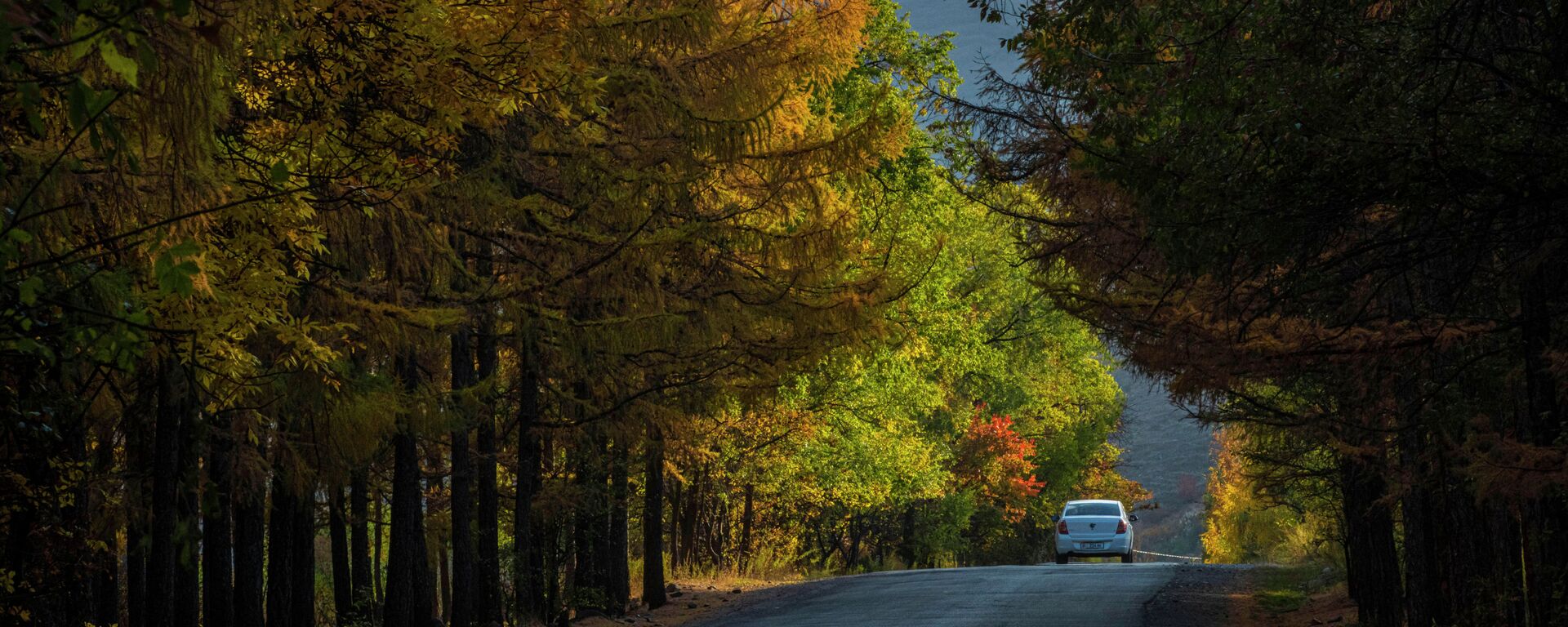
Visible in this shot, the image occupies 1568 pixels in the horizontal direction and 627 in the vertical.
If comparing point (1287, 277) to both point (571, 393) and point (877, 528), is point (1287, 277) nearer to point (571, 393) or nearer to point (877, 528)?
point (571, 393)

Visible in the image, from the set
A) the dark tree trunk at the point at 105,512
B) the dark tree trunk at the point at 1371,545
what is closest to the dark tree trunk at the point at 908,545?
the dark tree trunk at the point at 1371,545

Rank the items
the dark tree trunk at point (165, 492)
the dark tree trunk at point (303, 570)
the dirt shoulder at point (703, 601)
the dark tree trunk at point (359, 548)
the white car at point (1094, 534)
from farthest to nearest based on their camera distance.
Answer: the white car at point (1094, 534)
the dark tree trunk at point (359, 548)
the dirt shoulder at point (703, 601)
the dark tree trunk at point (303, 570)
the dark tree trunk at point (165, 492)

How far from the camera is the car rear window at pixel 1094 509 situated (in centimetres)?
3150

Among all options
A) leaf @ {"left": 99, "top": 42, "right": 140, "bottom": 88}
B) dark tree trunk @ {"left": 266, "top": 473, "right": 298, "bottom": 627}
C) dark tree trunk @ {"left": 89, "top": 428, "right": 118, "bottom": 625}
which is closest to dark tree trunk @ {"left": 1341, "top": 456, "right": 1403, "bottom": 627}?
leaf @ {"left": 99, "top": 42, "right": 140, "bottom": 88}

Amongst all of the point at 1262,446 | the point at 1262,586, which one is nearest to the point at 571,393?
the point at 1262,446

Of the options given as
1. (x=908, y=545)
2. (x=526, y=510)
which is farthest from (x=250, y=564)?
(x=908, y=545)

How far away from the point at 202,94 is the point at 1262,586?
65.9 ft

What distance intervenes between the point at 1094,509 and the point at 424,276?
74.1 ft

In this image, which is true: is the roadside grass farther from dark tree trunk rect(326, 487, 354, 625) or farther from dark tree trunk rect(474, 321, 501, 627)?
dark tree trunk rect(326, 487, 354, 625)

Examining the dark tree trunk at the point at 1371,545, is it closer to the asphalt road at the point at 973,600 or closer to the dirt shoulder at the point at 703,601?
the asphalt road at the point at 973,600

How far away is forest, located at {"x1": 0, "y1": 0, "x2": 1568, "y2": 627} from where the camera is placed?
6.05 m

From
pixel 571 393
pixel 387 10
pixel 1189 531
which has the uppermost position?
pixel 387 10

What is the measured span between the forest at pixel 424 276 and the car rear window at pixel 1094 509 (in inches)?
319

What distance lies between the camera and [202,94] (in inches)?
214
